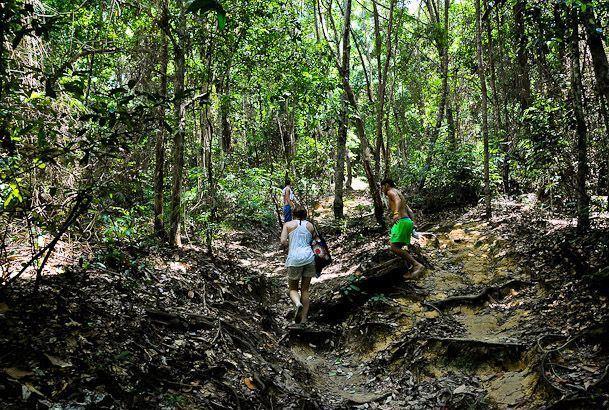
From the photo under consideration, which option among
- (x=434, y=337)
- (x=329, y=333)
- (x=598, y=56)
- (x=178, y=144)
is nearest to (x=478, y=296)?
(x=434, y=337)

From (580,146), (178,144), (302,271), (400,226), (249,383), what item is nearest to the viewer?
(249,383)

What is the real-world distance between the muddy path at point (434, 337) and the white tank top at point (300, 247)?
1.20 metres

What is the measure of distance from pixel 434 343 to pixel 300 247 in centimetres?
272

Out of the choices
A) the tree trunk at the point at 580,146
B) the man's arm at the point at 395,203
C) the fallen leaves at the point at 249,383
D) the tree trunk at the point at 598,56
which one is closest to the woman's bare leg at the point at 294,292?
the man's arm at the point at 395,203

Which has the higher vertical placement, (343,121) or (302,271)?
(343,121)

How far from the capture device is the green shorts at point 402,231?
352 inches

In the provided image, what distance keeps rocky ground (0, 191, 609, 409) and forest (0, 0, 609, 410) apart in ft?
0.11

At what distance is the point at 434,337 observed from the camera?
6.60m

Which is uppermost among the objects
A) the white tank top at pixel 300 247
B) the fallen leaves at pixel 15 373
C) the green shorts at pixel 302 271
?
the white tank top at pixel 300 247

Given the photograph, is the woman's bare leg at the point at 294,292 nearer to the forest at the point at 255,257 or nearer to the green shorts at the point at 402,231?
the forest at the point at 255,257

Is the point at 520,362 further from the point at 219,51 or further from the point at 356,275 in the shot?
the point at 219,51

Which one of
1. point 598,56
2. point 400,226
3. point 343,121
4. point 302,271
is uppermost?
point 343,121

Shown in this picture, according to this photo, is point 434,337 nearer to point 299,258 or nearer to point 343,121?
point 299,258

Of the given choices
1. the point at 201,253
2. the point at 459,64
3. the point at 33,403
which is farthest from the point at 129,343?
the point at 459,64
